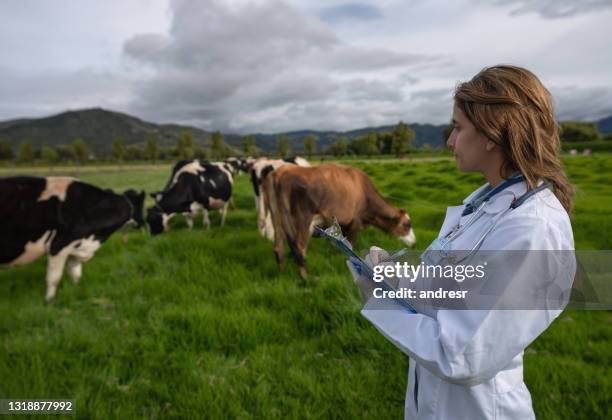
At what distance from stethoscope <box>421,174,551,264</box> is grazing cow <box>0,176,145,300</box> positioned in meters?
5.26

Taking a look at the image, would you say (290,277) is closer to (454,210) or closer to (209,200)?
(454,210)

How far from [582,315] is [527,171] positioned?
375 cm

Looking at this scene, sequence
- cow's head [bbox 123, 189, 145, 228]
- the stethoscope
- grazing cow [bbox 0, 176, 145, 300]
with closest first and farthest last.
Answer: the stethoscope, grazing cow [bbox 0, 176, 145, 300], cow's head [bbox 123, 189, 145, 228]

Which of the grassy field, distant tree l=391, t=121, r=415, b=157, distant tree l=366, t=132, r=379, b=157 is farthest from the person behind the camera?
distant tree l=366, t=132, r=379, b=157

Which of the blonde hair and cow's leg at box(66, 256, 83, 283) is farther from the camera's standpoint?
cow's leg at box(66, 256, 83, 283)

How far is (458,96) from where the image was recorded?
4.09 feet

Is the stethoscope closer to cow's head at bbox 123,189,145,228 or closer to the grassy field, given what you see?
the grassy field

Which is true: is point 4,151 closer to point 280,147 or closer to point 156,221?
point 280,147

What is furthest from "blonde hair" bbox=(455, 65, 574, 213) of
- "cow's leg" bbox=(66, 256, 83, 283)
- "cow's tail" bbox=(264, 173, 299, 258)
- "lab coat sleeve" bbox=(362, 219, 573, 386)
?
"cow's leg" bbox=(66, 256, 83, 283)

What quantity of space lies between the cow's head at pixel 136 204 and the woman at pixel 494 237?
7.01m

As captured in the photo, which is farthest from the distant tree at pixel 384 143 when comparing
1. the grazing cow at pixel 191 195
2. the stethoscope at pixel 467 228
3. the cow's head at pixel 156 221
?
the stethoscope at pixel 467 228

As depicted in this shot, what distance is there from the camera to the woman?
0.97 metres

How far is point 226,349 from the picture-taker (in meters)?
3.36

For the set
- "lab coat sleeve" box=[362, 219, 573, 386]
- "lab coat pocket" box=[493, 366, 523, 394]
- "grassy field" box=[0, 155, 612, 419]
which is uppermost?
"lab coat sleeve" box=[362, 219, 573, 386]
